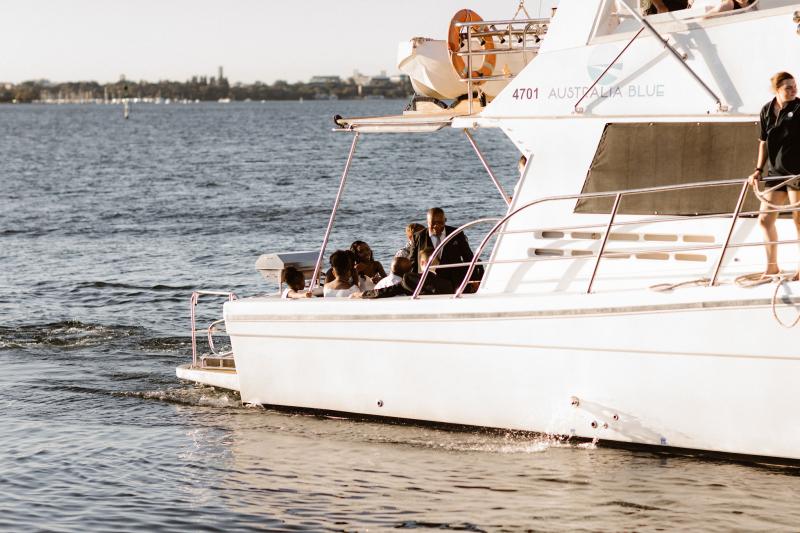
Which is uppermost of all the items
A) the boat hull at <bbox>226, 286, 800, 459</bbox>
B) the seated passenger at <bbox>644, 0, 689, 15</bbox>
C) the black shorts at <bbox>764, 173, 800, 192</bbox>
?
the seated passenger at <bbox>644, 0, 689, 15</bbox>

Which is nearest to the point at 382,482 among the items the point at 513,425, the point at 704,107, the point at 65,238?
the point at 513,425

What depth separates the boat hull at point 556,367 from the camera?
28.2ft

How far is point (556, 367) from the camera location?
9328 mm

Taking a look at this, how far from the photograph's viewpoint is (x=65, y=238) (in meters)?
29.8

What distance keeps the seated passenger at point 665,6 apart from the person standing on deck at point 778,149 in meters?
1.30

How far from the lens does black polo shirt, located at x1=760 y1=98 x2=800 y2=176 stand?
8.40m

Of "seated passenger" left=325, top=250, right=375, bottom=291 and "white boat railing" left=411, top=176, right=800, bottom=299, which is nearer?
"white boat railing" left=411, top=176, right=800, bottom=299

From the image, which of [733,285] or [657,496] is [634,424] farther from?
[733,285]

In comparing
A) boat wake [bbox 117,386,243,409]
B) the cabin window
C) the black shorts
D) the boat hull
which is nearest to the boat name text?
the cabin window

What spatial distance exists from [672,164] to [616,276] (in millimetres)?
972

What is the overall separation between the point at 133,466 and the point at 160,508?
1.20m

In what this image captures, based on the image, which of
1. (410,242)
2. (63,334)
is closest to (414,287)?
(410,242)

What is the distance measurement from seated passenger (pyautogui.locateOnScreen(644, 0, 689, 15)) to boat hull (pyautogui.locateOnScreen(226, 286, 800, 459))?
2.42 metres

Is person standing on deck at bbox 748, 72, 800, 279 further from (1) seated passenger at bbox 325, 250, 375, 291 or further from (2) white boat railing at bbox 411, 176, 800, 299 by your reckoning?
(1) seated passenger at bbox 325, 250, 375, 291
